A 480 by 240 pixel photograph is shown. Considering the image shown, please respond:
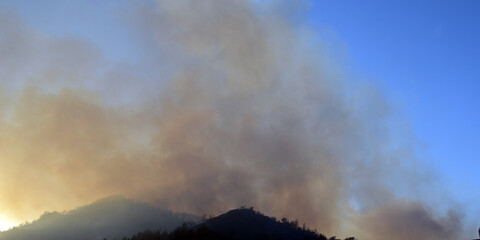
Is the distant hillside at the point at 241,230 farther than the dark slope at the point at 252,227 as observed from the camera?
No

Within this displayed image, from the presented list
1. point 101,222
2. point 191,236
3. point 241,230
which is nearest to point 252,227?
point 241,230

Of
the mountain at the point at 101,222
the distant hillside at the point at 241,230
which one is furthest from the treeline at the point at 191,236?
the mountain at the point at 101,222

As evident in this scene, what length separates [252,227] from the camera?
102562 millimetres

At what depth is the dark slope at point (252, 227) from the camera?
9838 centimetres

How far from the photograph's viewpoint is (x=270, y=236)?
98188 mm

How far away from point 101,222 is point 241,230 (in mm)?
66279

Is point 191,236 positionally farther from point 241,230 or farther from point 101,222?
point 101,222

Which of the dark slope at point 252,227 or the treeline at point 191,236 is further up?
the dark slope at point 252,227

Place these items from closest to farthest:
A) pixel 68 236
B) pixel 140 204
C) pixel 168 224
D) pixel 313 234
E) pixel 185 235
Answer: pixel 185 235 < pixel 313 234 < pixel 68 236 < pixel 168 224 < pixel 140 204

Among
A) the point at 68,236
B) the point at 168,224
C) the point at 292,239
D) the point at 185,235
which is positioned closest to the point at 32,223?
the point at 68,236

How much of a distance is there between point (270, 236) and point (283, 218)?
18613mm

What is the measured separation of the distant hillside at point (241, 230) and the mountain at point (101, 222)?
31.7 metres

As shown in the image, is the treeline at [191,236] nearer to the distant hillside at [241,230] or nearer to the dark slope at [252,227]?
the distant hillside at [241,230]

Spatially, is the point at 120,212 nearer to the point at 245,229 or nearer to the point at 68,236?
the point at 68,236
